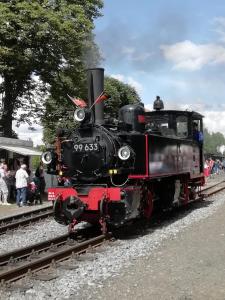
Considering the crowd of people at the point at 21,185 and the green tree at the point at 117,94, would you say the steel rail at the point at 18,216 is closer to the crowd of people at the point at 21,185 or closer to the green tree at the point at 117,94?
the crowd of people at the point at 21,185

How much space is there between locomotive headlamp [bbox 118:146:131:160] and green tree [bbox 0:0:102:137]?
11.1 metres

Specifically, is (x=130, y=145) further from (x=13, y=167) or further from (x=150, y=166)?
(x=13, y=167)

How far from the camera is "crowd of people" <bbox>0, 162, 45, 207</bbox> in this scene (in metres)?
17.2

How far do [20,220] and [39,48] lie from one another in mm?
11254

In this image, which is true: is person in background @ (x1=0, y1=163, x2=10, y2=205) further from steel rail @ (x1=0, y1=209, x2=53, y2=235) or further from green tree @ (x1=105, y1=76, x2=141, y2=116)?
green tree @ (x1=105, y1=76, x2=141, y2=116)

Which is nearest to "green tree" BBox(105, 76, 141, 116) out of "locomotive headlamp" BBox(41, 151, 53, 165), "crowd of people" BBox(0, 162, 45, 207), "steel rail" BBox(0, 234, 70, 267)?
"crowd of people" BBox(0, 162, 45, 207)

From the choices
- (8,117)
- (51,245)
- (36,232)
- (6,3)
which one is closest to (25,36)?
(6,3)

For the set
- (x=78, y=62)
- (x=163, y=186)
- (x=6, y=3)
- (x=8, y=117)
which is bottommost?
(x=163, y=186)

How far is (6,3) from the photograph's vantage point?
22391mm

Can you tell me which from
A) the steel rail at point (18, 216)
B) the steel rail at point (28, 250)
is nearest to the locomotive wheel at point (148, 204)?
the steel rail at point (28, 250)

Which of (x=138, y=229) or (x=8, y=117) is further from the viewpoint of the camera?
(x=8, y=117)

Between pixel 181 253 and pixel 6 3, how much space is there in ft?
56.5

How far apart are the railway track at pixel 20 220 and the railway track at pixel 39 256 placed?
7.31ft

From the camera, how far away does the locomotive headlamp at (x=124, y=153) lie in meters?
10.2
